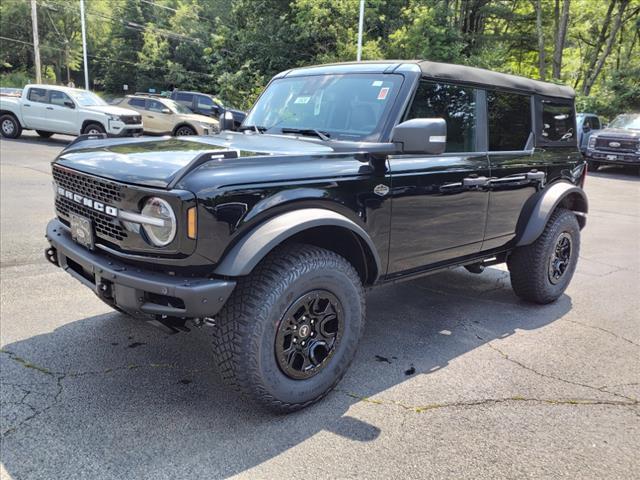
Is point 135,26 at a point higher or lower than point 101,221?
higher

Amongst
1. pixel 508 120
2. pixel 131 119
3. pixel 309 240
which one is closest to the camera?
Answer: pixel 309 240

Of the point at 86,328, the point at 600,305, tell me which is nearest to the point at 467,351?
the point at 600,305

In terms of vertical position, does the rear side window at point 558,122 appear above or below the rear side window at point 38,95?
below

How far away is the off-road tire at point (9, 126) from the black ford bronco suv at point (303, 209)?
15.9 meters

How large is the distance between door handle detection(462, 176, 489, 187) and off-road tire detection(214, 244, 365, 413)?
1285 millimetres

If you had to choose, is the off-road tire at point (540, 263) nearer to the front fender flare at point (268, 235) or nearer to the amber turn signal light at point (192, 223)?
the front fender flare at point (268, 235)

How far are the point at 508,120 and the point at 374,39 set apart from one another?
21317 millimetres

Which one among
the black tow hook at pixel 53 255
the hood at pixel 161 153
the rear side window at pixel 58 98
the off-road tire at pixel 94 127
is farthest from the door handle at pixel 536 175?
the rear side window at pixel 58 98

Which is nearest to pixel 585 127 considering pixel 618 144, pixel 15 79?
pixel 618 144

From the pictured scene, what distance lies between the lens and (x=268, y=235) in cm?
263

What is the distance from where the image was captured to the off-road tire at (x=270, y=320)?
2.66m

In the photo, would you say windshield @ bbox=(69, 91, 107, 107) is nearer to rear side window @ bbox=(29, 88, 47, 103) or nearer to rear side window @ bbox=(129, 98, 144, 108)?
rear side window @ bbox=(29, 88, 47, 103)

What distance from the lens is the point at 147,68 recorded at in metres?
46.8

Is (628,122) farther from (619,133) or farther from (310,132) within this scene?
(310,132)
